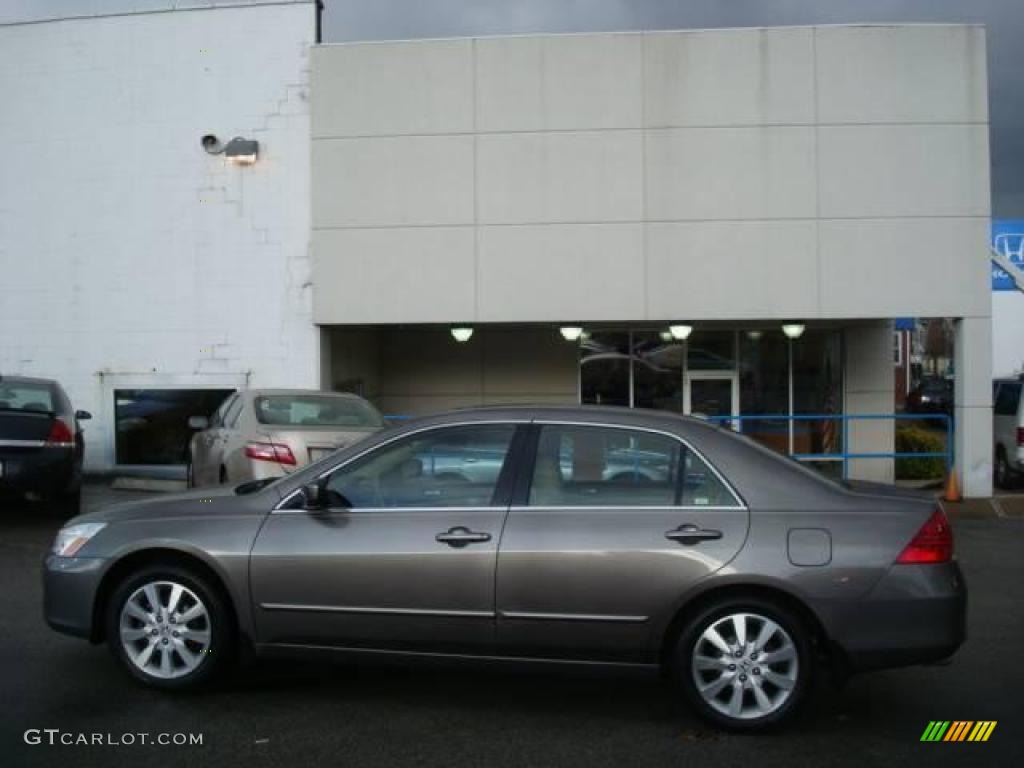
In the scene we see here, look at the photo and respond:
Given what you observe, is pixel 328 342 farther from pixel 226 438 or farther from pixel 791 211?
pixel 791 211

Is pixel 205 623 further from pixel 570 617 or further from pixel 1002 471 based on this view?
pixel 1002 471

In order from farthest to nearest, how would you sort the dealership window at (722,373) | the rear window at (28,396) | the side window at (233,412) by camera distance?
→ the dealership window at (722,373), the rear window at (28,396), the side window at (233,412)

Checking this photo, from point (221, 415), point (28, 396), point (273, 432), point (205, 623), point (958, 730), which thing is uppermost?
point (28, 396)

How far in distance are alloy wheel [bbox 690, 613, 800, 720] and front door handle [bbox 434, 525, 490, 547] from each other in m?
1.12

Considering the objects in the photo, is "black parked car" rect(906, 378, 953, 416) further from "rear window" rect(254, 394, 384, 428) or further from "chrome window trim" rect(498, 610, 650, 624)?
"chrome window trim" rect(498, 610, 650, 624)

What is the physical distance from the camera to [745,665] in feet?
15.7

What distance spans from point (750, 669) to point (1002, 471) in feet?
42.3

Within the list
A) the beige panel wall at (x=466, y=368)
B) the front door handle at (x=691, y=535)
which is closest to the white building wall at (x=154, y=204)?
the beige panel wall at (x=466, y=368)

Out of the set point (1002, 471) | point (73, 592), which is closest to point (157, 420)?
point (73, 592)

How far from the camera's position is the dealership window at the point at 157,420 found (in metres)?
14.7

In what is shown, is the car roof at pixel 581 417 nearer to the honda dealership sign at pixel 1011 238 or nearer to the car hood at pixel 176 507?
the car hood at pixel 176 507

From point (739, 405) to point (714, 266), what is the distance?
422cm

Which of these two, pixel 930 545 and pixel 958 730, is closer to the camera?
pixel 930 545

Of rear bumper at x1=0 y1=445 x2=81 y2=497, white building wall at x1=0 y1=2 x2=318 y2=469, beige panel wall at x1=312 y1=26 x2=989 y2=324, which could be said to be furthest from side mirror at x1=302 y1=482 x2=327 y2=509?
white building wall at x1=0 y1=2 x2=318 y2=469
